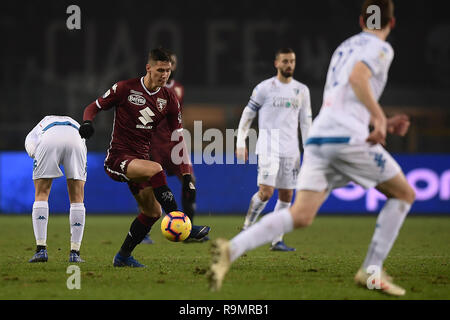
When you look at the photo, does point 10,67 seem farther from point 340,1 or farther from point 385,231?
point 385,231

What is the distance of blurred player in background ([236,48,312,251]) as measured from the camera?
9023 millimetres

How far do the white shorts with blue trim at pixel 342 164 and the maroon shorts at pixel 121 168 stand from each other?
203 cm

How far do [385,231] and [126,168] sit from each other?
8.31 feet

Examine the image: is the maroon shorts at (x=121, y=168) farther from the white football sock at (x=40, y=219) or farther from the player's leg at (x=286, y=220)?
the player's leg at (x=286, y=220)

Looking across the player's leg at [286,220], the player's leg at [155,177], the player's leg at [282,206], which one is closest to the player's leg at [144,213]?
the player's leg at [155,177]

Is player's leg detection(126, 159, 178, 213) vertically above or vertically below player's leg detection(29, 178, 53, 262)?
above

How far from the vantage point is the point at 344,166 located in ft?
17.0

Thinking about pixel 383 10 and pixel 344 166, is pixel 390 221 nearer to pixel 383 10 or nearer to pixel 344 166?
pixel 344 166

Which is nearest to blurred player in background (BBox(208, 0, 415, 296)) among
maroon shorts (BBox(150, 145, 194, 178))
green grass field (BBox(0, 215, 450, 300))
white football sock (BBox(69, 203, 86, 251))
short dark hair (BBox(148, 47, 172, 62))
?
green grass field (BBox(0, 215, 450, 300))

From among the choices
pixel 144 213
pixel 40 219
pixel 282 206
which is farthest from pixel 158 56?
pixel 282 206

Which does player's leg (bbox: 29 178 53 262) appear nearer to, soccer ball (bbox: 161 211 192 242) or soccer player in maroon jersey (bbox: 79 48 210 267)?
soccer player in maroon jersey (bbox: 79 48 210 267)

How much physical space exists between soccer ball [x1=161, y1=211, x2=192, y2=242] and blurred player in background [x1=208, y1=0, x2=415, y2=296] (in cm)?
157

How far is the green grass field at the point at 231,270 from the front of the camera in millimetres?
5371
